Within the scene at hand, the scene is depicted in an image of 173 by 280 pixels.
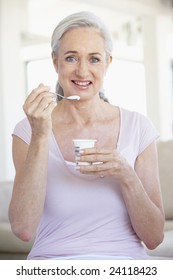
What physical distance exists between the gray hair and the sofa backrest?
12.1 inches

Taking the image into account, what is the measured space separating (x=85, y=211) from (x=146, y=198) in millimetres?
147

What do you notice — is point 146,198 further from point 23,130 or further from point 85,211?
point 23,130

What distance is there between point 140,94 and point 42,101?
14.6 inches

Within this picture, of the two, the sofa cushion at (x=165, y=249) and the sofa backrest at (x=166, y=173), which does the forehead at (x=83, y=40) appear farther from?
the sofa cushion at (x=165, y=249)

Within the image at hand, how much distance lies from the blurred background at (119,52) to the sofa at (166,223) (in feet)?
0.14

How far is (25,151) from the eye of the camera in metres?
1.21

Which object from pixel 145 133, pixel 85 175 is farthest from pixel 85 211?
pixel 145 133

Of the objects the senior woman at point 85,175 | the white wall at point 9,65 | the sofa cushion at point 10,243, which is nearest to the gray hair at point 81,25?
the senior woman at point 85,175

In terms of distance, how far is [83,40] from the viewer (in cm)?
124

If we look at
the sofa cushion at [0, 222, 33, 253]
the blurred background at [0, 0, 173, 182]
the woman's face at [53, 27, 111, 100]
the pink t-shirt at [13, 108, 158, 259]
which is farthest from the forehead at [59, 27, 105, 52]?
the sofa cushion at [0, 222, 33, 253]

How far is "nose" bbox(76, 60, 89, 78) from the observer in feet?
4.08

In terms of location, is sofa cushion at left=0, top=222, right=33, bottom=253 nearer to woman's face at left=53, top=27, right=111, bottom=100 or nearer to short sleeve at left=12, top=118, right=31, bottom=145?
short sleeve at left=12, top=118, right=31, bottom=145
